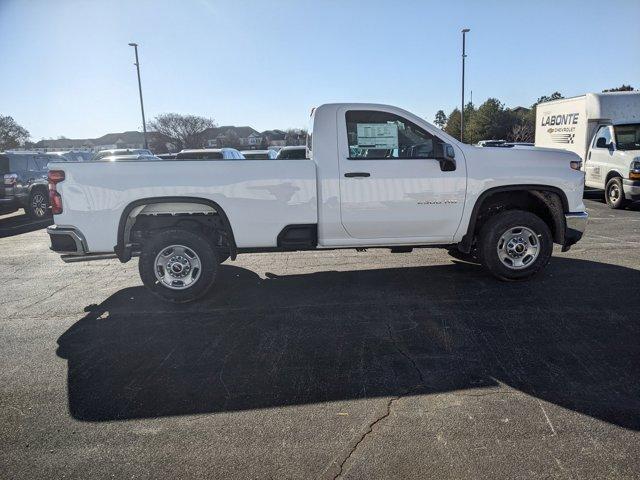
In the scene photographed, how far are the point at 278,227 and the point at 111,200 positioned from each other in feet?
5.90

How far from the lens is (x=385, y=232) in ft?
16.4

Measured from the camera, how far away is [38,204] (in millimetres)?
12438

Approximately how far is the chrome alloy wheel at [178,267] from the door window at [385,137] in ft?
7.19

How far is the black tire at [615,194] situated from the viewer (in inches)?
425

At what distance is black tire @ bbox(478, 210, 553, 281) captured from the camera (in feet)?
16.7

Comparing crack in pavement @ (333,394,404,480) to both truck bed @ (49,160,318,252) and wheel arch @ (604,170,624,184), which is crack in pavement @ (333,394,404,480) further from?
wheel arch @ (604,170,624,184)

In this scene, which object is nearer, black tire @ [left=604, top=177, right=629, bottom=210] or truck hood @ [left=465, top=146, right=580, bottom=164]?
truck hood @ [left=465, top=146, right=580, bottom=164]

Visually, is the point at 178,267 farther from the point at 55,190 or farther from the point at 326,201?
the point at 326,201

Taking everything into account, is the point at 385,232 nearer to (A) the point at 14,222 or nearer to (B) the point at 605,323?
(B) the point at 605,323

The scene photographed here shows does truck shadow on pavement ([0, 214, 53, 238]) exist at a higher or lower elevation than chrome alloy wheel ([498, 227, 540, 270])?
lower

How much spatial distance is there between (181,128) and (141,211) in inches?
2279

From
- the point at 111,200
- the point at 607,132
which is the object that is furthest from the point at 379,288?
the point at 607,132

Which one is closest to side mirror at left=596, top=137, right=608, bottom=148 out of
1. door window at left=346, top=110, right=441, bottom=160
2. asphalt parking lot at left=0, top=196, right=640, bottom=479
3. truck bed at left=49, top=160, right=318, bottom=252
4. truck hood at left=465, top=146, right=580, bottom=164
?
asphalt parking lot at left=0, top=196, right=640, bottom=479

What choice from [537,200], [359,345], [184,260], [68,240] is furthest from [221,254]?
[537,200]
